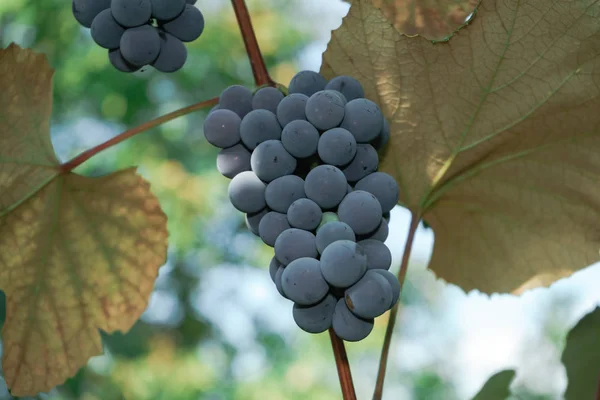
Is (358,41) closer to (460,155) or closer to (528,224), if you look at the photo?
(460,155)

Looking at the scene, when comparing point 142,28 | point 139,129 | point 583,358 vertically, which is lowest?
point 583,358

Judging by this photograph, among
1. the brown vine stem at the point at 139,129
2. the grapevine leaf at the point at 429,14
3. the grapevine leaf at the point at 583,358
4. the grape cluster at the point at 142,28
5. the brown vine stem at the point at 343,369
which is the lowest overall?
the grapevine leaf at the point at 583,358

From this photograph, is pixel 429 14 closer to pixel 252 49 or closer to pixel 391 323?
pixel 252 49

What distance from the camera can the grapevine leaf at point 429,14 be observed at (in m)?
0.65

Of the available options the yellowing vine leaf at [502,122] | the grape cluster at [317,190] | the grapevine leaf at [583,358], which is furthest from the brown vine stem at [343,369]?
the grapevine leaf at [583,358]

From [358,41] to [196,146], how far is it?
376 centimetres

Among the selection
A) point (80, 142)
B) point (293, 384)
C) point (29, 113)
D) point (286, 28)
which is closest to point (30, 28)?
point (80, 142)

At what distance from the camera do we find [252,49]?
0.56m

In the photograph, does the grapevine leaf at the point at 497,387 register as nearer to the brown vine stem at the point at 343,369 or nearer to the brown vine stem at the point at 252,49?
the brown vine stem at the point at 343,369

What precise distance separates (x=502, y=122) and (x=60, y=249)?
0.46m

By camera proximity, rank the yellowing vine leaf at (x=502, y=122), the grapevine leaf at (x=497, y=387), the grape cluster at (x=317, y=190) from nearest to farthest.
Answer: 1. the grape cluster at (x=317, y=190)
2. the yellowing vine leaf at (x=502, y=122)
3. the grapevine leaf at (x=497, y=387)

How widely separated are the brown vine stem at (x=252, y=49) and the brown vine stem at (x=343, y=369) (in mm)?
217

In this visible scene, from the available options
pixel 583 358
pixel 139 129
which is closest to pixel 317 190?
pixel 139 129

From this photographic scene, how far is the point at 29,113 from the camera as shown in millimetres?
659
